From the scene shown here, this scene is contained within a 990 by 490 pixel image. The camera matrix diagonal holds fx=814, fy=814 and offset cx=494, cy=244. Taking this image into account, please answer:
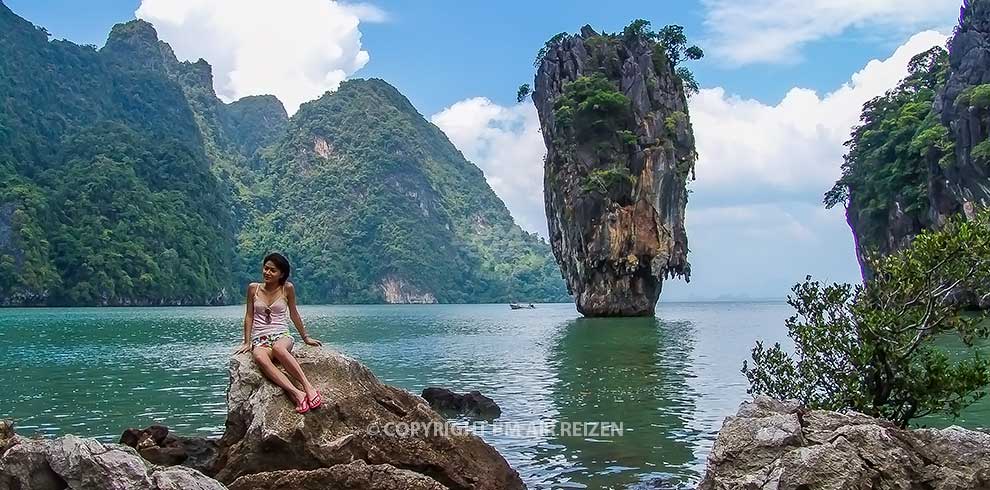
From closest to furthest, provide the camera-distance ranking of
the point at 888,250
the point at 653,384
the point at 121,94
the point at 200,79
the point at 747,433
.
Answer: the point at 747,433
the point at 653,384
the point at 888,250
the point at 121,94
the point at 200,79

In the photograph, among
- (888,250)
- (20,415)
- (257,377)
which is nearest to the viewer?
(257,377)

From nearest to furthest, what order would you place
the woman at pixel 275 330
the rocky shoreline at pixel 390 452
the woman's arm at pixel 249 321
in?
the rocky shoreline at pixel 390 452 → the woman at pixel 275 330 → the woman's arm at pixel 249 321

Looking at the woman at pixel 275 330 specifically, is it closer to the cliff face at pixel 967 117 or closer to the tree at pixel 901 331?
the tree at pixel 901 331

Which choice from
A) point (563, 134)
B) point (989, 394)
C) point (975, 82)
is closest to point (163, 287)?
point (563, 134)

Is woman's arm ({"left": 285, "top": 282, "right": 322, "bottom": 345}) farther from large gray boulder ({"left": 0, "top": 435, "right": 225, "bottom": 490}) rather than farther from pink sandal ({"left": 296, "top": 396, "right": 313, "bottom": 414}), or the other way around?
large gray boulder ({"left": 0, "top": 435, "right": 225, "bottom": 490})

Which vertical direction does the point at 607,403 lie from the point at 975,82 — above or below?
below

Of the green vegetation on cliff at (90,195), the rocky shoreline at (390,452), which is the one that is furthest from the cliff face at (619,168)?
the green vegetation on cliff at (90,195)

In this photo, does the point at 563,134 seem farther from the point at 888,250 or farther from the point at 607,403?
the point at 607,403

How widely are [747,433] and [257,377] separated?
413 cm

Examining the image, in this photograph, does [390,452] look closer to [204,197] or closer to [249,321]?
[249,321]

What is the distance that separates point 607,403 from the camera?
1542 centimetres

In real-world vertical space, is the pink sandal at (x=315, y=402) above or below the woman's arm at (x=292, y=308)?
below

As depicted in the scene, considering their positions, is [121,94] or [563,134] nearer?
[563,134]

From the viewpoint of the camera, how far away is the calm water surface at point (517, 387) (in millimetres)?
11109
